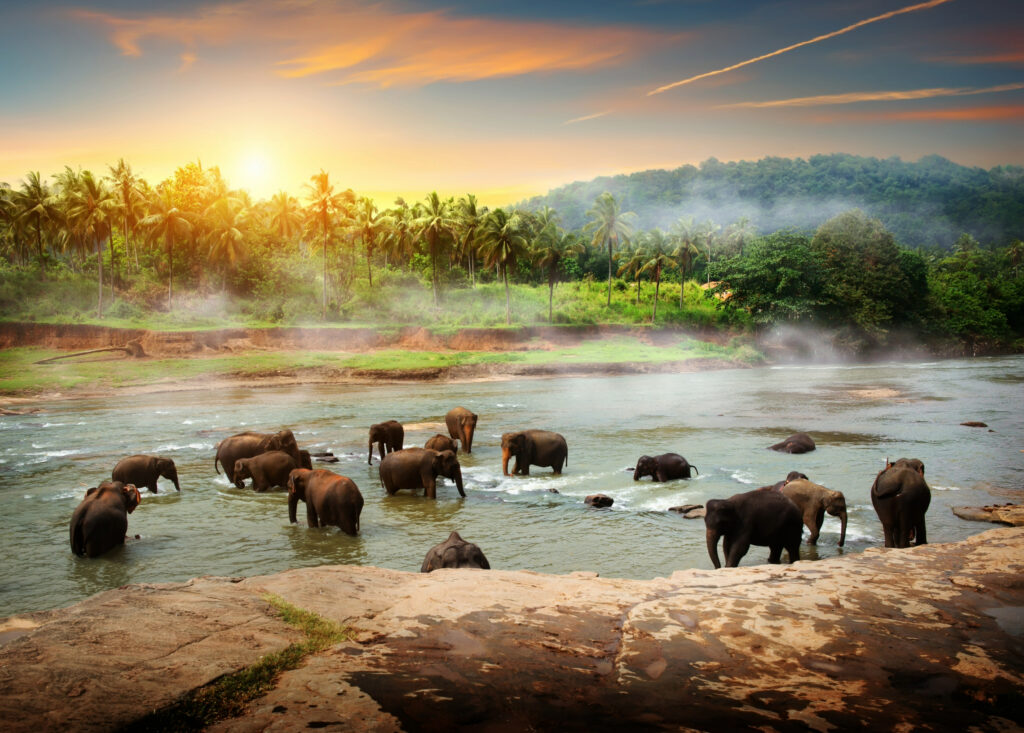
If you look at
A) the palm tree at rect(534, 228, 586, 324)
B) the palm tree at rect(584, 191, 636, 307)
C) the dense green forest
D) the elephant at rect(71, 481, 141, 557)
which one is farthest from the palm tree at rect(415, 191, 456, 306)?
the elephant at rect(71, 481, 141, 557)

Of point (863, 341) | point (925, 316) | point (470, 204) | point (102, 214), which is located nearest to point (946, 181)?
point (925, 316)

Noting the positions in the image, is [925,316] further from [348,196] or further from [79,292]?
[79,292]

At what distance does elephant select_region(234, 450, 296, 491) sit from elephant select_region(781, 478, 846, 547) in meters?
10.4

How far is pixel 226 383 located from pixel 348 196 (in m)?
25.4

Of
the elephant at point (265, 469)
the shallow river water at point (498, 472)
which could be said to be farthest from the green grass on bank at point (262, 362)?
the elephant at point (265, 469)

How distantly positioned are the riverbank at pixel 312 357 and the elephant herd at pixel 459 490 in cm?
2500

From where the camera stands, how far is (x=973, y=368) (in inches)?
2010

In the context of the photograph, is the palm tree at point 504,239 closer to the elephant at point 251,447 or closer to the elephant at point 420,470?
the elephant at point 251,447

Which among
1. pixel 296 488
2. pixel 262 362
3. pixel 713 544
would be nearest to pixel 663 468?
pixel 713 544

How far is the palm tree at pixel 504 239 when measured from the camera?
206 feet

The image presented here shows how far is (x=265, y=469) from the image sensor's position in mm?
16094

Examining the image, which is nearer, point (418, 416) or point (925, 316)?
point (418, 416)

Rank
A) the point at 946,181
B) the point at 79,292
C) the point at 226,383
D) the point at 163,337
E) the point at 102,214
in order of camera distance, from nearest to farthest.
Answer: the point at 226,383 < the point at 163,337 < the point at 102,214 < the point at 79,292 < the point at 946,181

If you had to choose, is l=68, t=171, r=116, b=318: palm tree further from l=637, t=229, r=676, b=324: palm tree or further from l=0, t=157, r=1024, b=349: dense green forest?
l=637, t=229, r=676, b=324: palm tree
